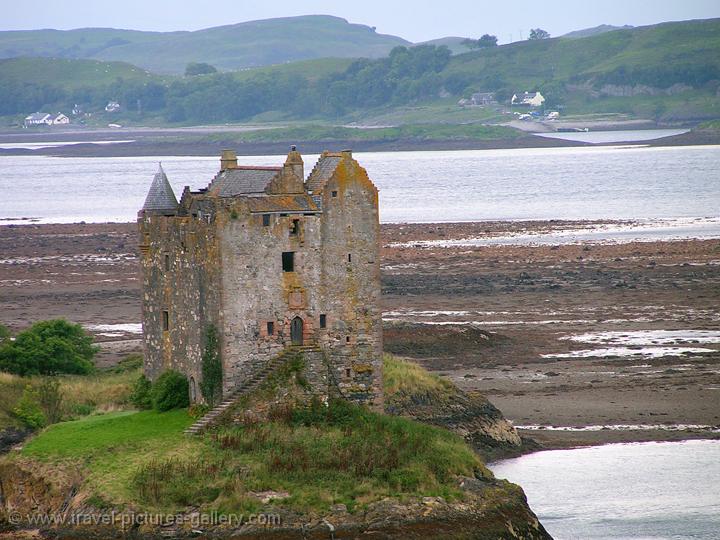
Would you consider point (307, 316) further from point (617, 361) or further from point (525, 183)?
point (525, 183)

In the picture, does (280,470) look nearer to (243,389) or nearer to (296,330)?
(243,389)

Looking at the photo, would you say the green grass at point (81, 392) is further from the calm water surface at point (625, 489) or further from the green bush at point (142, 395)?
the calm water surface at point (625, 489)

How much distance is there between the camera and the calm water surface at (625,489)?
35.9 meters

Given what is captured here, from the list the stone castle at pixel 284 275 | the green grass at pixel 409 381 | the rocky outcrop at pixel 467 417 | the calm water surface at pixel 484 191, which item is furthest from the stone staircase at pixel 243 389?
the calm water surface at pixel 484 191

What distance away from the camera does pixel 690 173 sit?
552 feet

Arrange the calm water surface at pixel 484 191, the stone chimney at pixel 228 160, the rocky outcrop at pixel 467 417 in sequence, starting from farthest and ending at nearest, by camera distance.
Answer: the calm water surface at pixel 484 191 → the rocky outcrop at pixel 467 417 → the stone chimney at pixel 228 160

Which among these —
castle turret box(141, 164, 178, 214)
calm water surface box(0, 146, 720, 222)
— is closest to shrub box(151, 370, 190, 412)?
castle turret box(141, 164, 178, 214)

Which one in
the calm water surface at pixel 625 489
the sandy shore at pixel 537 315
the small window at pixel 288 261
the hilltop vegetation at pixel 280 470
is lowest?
the sandy shore at pixel 537 315

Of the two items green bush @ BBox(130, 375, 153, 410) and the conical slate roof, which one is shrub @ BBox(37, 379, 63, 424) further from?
the conical slate roof

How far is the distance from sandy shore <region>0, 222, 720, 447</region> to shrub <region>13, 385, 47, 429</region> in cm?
1271

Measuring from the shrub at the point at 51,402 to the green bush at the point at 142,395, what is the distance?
2015 millimetres

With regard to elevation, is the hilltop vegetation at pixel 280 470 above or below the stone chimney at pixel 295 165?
below

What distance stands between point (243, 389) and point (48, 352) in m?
14.1

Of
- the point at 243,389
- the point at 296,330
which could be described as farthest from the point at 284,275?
the point at 243,389
